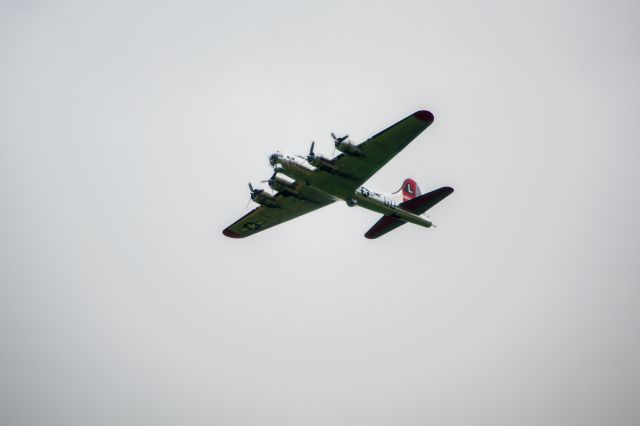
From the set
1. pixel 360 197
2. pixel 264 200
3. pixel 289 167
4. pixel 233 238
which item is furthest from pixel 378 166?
pixel 233 238

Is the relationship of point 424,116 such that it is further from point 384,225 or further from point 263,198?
point 263,198

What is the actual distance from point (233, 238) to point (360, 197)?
30.9 feet

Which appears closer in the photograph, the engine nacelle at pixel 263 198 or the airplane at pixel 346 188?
the airplane at pixel 346 188

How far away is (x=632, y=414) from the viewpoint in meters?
85.8

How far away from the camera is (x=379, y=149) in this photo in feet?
91.8

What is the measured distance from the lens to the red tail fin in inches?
1359

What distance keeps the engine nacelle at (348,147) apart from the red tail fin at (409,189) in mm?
7283

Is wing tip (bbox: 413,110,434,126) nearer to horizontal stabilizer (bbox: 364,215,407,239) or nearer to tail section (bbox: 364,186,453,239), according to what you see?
tail section (bbox: 364,186,453,239)

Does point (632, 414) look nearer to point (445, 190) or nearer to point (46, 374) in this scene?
point (445, 190)

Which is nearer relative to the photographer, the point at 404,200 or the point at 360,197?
the point at 360,197

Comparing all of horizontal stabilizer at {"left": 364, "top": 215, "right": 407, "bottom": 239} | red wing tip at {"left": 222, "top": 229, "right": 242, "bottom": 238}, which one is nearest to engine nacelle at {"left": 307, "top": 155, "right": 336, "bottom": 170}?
horizontal stabilizer at {"left": 364, "top": 215, "right": 407, "bottom": 239}

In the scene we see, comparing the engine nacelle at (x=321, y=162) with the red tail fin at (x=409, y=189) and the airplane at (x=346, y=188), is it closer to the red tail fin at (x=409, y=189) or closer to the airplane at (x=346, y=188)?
the airplane at (x=346, y=188)

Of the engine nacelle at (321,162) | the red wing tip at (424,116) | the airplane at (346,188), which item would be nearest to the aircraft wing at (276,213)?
the airplane at (346,188)

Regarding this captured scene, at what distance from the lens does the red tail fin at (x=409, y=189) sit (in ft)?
113
